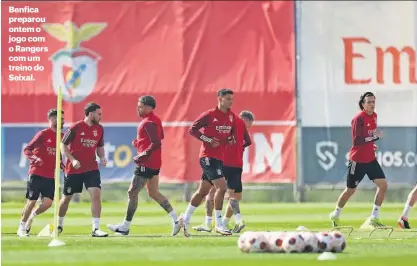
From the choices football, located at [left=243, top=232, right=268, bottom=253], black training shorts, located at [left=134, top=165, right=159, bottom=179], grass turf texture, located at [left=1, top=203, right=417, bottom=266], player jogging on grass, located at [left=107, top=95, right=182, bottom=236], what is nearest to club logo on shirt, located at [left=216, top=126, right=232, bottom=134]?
player jogging on grass, located at [left=107, top=95, right=182, bottom=236]

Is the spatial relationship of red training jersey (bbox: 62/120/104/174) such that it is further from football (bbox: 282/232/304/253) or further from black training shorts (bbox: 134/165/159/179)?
football (bbox: 282/232/304/253)

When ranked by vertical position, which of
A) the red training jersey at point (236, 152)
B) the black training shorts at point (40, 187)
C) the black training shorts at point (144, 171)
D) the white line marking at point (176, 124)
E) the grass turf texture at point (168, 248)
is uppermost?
the white line marking at point (176, 124)

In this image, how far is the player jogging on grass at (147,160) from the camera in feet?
63.8

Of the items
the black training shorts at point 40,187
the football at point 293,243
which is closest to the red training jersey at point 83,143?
the black training shorts at point 40,187

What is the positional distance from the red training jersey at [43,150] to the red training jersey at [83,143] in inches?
30.9

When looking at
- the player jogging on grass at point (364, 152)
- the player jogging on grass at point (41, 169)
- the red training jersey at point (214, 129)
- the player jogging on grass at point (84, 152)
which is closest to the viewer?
the player jogging on grass at point (84, 152)

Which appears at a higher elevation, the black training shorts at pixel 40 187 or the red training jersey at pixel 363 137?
the red training jersey at pixel 363 137

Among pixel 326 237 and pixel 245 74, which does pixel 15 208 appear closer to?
pixel 245 74

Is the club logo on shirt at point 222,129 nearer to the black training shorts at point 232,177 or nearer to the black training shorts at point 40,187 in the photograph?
the black training shorts at point 232,177

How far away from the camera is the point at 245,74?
1271 inches

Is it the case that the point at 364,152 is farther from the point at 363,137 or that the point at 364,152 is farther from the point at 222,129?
the point at 222,129

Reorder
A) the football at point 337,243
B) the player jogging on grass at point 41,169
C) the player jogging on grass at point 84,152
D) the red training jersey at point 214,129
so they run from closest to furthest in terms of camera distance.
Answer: the football at point 337,243, the player jogging on grass at point 84,152, the red training jersey at point 214,129, the player jogging on grass at point 41,169

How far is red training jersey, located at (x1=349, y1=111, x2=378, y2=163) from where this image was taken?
21.6 m

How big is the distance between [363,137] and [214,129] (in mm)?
3092
